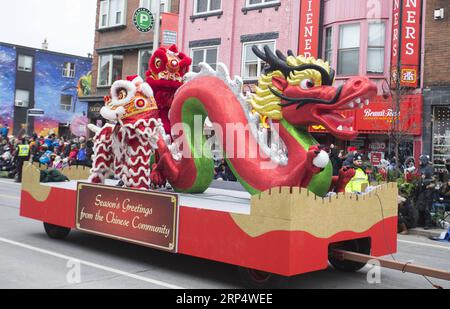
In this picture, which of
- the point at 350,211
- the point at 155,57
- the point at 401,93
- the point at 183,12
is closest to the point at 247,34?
the point at 183,12

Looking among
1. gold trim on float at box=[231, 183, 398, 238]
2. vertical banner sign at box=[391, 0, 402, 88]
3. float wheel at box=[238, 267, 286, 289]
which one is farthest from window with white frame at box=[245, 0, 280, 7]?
float wheel at box=[238, 267, 286, 289]

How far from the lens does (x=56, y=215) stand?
852 cm

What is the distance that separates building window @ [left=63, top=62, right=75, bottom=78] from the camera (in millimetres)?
49906

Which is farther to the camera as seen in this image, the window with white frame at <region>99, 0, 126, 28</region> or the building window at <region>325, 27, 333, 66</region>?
the window with white frame at <region>99, 0, 126, 28</region>

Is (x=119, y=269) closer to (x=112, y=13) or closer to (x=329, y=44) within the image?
(x=329, y=44)

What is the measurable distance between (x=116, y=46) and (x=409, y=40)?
16088 mm

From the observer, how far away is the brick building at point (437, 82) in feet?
55.4

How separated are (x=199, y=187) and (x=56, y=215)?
7.57 feet

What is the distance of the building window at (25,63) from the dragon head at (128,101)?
4150 centimetres

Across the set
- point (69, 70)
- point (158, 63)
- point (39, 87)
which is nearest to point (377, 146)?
point (158, 63)

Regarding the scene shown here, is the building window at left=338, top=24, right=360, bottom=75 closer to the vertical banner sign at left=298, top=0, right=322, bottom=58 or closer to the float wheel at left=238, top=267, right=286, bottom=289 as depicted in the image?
the vertical banner sign at left=298, top=0, right=322, bottom=58

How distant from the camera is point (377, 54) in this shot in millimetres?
18547

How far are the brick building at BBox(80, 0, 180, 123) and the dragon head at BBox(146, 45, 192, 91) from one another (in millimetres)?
17039

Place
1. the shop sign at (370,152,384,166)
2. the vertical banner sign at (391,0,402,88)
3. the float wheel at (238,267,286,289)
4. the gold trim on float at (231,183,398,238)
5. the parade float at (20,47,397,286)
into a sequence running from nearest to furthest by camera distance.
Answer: the gold trim on float at (231,183,398,238) < the parade float at (20,47,397,286) < the float wheel at (238,267,286,289) < the vertical banner sign at (391,0,402,88) < the shop sign at (370,152,384,166)
